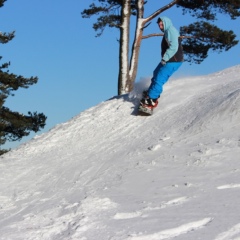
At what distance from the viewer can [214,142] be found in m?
7.70

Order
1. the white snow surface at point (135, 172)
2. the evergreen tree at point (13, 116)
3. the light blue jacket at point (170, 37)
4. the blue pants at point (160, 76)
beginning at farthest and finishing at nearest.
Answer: the evergreen tree at point (13, 116) → the blue pants at point (160, 76) → the light blue jacket at point (170, 37) → the white snow surface at point (135, 172)

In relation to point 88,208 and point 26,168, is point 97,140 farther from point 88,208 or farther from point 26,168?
point 88,208

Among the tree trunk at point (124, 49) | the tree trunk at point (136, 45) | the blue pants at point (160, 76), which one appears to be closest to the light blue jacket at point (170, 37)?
the blue pants at point (160, 76)

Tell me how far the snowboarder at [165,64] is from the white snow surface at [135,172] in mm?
270

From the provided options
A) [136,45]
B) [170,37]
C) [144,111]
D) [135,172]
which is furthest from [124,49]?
[135,172]

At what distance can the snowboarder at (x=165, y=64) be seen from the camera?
10367 millimetres

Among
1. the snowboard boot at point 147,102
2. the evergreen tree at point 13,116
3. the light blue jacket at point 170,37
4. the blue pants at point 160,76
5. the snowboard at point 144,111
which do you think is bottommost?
the snowboard at point 144,111

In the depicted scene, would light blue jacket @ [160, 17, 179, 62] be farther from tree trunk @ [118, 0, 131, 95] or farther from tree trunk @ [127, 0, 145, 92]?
tree trunk @ [127, 0, 145, 92]

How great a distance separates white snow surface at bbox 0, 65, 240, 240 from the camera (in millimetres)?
5023

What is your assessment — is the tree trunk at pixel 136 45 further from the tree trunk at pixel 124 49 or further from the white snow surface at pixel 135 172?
the white snow surface at pixel 135 172

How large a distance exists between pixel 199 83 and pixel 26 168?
451 cm

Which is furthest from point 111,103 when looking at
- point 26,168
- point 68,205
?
point 68,205

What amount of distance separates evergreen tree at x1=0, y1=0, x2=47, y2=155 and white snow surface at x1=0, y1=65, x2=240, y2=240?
545 centimetres

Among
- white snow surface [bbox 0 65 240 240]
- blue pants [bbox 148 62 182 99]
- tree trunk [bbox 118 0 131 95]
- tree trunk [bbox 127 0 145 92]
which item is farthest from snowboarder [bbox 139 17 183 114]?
tree trunk [bbox 127 0 145 92]
